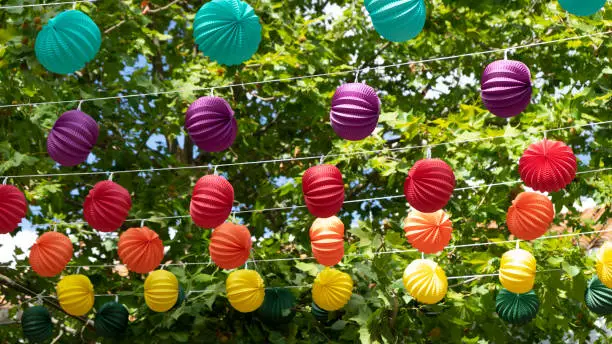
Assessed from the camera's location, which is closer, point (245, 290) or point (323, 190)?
point (323, 190)

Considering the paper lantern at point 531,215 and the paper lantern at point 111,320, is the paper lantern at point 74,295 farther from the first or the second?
the paper lantern at point 531,215

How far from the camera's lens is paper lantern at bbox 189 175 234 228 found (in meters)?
4.30

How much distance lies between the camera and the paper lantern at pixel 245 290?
15.9 ft

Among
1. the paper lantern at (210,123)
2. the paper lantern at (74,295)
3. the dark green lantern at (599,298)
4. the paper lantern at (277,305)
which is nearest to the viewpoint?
the paper lantern at (210,123)

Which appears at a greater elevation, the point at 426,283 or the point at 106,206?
the point at 106,206

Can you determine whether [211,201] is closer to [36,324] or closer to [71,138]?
[71,138]

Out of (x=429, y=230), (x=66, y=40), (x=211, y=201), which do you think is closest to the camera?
(x=66, y=40)

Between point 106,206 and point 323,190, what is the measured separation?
1.31 m

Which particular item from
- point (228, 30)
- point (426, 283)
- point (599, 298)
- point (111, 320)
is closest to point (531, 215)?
point (426, 283)

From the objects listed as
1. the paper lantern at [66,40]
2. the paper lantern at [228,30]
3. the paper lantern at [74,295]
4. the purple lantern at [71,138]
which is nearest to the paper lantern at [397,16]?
the paper lantern at [228,30]

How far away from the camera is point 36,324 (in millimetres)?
5340

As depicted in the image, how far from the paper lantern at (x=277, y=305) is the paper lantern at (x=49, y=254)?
1368 millimetres

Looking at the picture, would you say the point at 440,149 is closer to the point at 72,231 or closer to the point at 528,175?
the point at 528,175

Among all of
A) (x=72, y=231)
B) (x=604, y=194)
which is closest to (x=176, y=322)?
(x=72, y=231)
